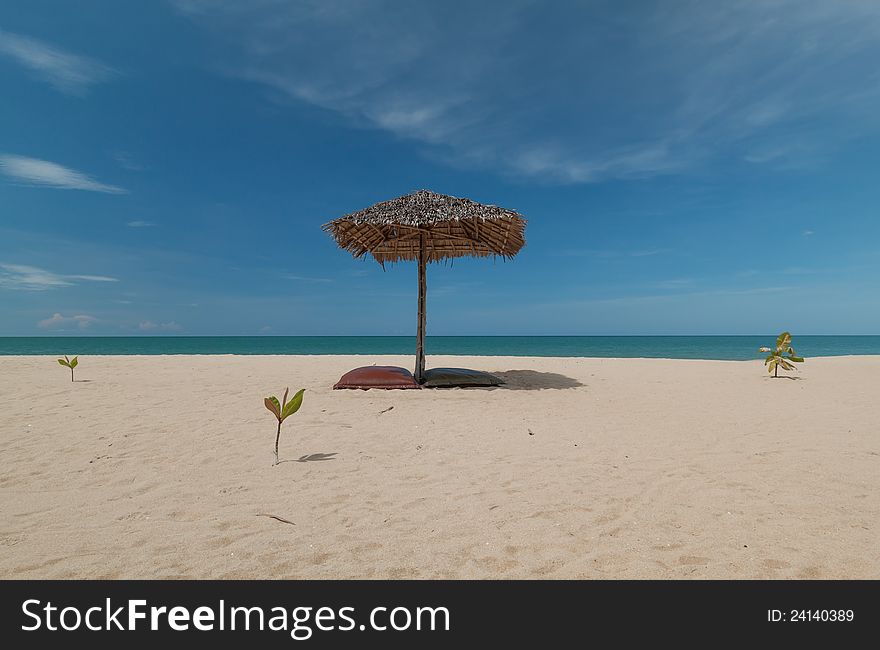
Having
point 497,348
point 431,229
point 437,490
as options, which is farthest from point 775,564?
point 497,348

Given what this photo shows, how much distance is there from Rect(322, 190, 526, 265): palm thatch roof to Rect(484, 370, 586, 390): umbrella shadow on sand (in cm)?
298

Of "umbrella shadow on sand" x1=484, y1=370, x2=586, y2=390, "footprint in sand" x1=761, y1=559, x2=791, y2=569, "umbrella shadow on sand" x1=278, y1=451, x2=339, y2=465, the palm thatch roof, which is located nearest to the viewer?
"footprint in sand" x1=761, y1=559, x2=791, y2=569

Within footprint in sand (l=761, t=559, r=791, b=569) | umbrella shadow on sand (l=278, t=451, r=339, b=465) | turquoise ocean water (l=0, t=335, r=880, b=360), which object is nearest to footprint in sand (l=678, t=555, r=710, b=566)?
footprint in sand (l=761, t=559, r=791, b=569)

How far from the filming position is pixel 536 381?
9.45 m

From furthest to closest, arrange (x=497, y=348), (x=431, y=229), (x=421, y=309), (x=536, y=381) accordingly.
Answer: (x=497, y=348) → (x=536, y=381) → (x=421, y=309) → (x=431, y=229)

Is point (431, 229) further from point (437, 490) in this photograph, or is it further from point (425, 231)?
point (437, 490)

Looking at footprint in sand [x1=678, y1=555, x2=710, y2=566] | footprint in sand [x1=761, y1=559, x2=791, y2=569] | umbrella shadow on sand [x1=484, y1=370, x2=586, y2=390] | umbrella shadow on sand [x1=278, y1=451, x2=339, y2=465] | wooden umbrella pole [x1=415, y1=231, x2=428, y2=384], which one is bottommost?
footprint in sand [x1=678, y1=555, x2=710, y2=566]

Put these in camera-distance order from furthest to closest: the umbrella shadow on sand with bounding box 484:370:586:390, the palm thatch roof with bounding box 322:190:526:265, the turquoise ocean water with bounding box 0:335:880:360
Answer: the turquoise ocean water with bounding box 0:335:880:360 < the umbrella shadow on sand with bounding box 484:370:586:390 < the palm thatch roof with bounding box 322:190:526:265

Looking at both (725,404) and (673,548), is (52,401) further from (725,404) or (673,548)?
(725,404)

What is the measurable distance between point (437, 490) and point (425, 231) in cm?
593

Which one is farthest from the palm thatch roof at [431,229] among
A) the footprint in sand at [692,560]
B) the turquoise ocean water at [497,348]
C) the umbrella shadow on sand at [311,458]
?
the turquoise ocean water at [497,348]

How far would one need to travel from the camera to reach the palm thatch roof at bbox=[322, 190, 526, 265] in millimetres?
7906

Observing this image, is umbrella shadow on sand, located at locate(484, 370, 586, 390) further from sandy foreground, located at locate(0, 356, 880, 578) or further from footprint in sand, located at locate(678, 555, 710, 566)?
footprint in sand, located at locate(678, 555, 710, 566)

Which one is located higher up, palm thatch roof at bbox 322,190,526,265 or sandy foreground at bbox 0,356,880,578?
palm thatch roof at bbox 322,190,526,265
